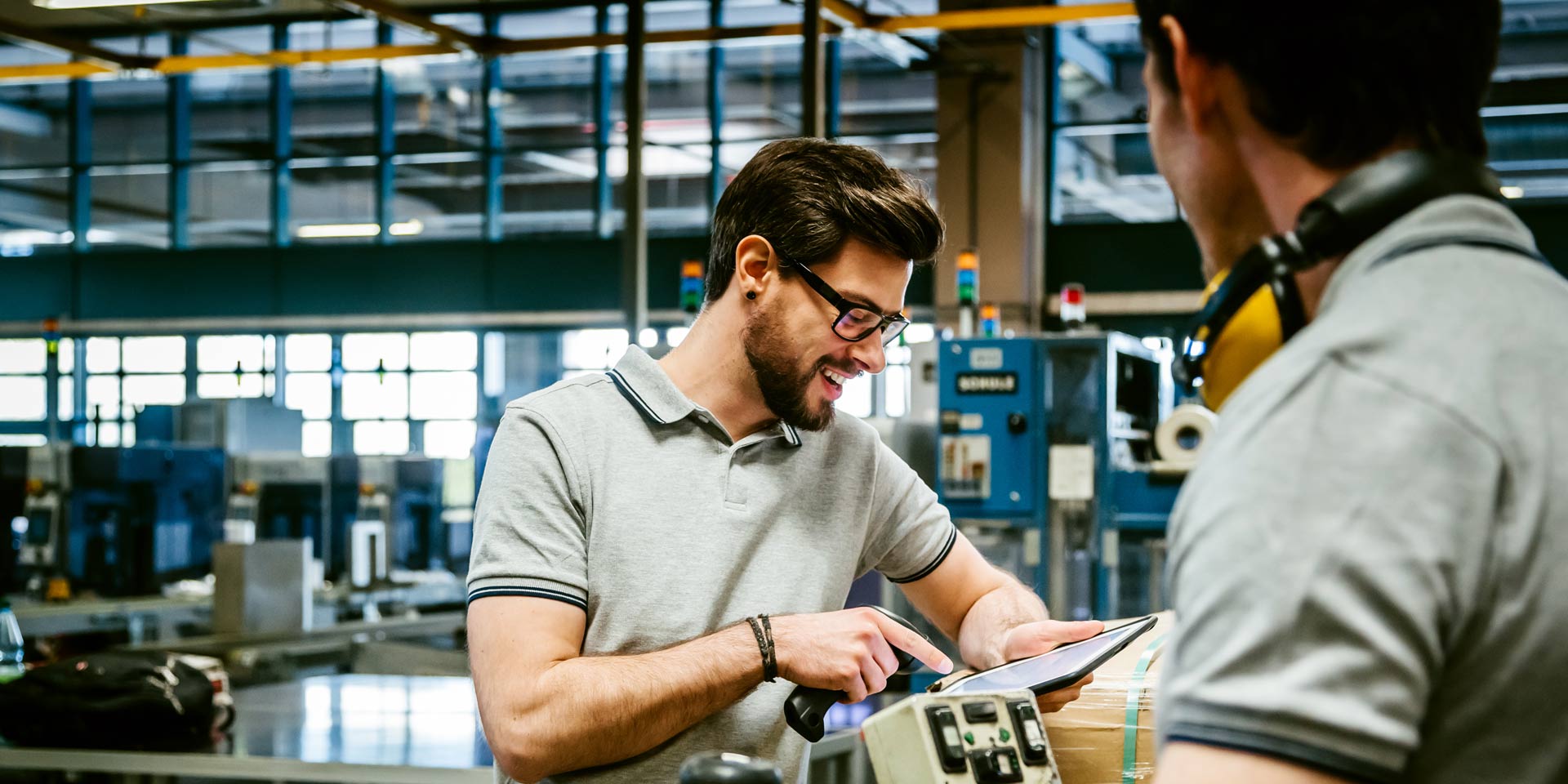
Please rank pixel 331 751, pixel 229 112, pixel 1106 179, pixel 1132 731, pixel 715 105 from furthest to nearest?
pixel 229 112
pixel 715 105
pixel 1106 179
pixel 331 751
pixel 1132 731

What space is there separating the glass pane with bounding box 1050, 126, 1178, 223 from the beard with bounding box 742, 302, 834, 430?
9.91 m

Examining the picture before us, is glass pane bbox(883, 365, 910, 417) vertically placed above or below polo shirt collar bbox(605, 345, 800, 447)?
below

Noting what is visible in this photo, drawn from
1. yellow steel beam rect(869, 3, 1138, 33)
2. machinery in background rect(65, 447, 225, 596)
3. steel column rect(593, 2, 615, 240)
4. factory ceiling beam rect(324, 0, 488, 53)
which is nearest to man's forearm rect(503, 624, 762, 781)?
machinery in background rect(65, 447, 225, 596)

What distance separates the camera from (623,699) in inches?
53.2

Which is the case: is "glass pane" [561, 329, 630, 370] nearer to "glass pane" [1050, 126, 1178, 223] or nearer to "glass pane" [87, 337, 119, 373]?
"glass pane" [1050, 126, 1178, 223]

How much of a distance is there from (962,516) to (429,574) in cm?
310

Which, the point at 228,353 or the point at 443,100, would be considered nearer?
the point at 228,353

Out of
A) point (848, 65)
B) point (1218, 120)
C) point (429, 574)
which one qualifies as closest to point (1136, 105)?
point (848, 65)

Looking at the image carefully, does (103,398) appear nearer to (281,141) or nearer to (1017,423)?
(281,141)

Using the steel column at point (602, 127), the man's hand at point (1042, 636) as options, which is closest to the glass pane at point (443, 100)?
the steel column at point (602, 127)

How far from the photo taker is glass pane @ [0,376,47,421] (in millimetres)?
13641

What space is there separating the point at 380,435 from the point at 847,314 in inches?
476

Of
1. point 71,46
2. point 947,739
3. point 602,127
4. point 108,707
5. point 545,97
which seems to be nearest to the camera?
point 947,739

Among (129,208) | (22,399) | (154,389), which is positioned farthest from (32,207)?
(154,389)
